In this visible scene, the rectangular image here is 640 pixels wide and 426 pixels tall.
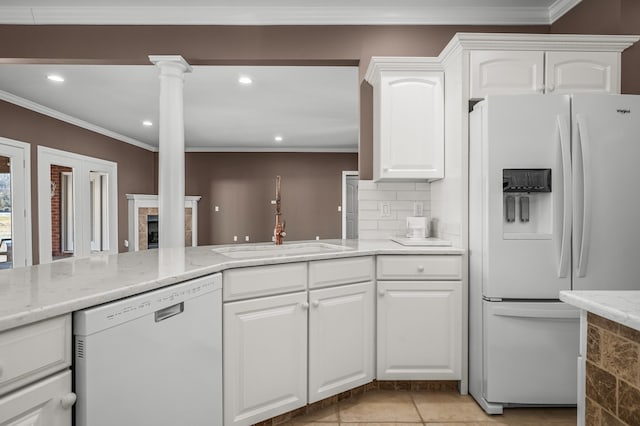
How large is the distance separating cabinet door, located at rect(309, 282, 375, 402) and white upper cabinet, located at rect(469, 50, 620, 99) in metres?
1.43

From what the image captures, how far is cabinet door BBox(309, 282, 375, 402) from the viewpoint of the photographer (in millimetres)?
2021

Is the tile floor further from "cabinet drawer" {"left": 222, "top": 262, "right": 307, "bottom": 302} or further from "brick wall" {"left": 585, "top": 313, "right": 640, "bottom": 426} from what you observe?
"brick wall" {"left": 585, "top": 313, "right": 640, "bottom": 426}

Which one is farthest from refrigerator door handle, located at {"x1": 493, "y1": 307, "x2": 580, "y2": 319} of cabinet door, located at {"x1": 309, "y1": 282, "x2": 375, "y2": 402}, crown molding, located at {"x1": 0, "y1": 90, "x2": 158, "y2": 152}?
crown molding, located at {"x1": 0, "y1": 90, "x2": 158, "y2": 152}

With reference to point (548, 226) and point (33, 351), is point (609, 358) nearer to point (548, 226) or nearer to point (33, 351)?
point (548, 226)

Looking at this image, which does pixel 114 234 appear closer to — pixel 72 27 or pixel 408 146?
pixel 72 27

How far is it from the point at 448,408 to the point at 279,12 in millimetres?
2959

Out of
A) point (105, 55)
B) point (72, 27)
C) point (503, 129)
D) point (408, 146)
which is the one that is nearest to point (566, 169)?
point (503, 129)

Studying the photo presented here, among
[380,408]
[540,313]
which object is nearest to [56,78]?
[380,408]

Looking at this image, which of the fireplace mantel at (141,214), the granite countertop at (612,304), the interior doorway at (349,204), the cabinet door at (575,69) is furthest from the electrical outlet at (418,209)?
the fireplace mantel at (141,214)

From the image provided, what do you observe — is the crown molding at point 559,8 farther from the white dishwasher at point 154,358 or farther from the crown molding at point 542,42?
the white dishwasher at point 154,358

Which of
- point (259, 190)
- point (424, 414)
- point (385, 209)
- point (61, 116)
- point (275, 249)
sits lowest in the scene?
point (424, 414)

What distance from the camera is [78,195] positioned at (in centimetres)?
643

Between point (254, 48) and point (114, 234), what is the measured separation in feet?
19.5

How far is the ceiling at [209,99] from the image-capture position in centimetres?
418
